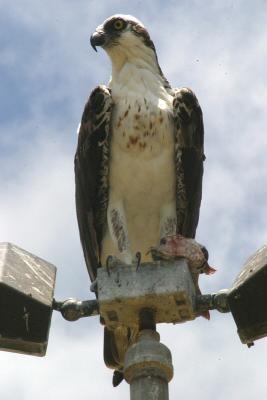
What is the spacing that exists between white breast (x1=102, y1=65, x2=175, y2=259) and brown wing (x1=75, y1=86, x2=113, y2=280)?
0.08 m

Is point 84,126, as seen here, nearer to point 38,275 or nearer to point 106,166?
point 106,166

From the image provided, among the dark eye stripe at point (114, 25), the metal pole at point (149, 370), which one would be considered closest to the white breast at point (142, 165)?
the dark eye stripe at point (114, 25)

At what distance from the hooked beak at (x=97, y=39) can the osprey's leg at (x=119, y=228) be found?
162 centimetres

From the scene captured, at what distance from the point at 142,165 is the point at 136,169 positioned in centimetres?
7

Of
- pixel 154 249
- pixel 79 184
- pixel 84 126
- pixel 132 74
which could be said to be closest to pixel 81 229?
pixel 79 184

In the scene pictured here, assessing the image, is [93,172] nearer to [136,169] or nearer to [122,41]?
[136,169]

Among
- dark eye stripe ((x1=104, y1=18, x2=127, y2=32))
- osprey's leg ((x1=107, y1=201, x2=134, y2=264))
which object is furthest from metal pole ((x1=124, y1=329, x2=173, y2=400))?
dark eye stripe ((x1=104, y1=18, x2=127, y2=32))

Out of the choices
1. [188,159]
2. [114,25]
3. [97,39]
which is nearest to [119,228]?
[188,159]

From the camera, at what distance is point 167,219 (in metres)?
7.84

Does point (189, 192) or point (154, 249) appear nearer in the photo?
Answer: point (154, 249)

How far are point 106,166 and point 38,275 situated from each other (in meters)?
2.54

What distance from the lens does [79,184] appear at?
8.08 metres

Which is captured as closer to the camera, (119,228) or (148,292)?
(148,292)

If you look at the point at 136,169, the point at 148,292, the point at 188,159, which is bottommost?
the point at 148,292
